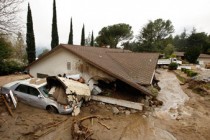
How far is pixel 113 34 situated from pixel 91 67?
38764mm

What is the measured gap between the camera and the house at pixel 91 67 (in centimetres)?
1261

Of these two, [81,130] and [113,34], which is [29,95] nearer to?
[81,130]

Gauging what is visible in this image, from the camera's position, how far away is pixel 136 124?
1007 cm

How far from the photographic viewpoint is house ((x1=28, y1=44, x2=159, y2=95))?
41.4ft

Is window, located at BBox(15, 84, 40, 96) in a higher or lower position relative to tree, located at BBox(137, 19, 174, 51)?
lower

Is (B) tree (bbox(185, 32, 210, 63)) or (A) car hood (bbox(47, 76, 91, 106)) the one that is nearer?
(A) car hood (bbox(47, 76, 91, 106))

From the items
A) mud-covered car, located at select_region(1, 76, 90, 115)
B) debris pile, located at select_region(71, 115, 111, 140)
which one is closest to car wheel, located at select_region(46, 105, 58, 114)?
mud-covered car, located at select_region(1, 76, 90, 115)

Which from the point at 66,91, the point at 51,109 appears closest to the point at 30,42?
the point at 51,109

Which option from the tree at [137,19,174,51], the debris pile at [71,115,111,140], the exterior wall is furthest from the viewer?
the tree at [137,19,174,51]

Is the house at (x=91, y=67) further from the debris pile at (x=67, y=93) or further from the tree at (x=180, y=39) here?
the tree at (x=180, y=39)

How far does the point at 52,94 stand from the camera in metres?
10.7

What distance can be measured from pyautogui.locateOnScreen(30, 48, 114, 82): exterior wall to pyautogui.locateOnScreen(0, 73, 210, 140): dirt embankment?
7.55 ft

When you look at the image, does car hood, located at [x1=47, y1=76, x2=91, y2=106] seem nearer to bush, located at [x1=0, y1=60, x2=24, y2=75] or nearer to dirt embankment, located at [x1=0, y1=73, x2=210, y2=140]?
dirt embankment, located at [x1=0, y1=73, x2=210, y2=140]

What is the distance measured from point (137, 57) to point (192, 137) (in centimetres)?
1115
